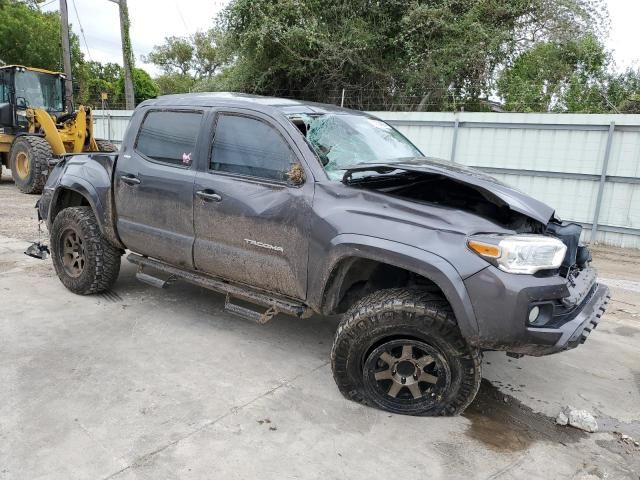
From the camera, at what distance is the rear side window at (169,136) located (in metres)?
4.07

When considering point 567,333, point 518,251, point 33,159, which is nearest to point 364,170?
point 518,251

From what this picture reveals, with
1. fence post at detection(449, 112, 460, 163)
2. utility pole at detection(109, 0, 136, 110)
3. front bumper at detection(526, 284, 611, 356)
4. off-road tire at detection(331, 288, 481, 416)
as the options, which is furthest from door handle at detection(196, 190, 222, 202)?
utility pole at detection(109, 0, 136, 110)

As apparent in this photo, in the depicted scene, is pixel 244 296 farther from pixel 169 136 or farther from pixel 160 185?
pixel 169 136

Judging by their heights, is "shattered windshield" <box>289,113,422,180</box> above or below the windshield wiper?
above

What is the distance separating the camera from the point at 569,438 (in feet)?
9.95

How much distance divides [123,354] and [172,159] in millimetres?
1550

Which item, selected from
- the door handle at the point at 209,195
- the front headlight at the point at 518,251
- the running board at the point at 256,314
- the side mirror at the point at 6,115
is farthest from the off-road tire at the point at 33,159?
the front headlight at the point at 518,251

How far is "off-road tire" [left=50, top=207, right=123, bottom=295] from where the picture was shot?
4762mm

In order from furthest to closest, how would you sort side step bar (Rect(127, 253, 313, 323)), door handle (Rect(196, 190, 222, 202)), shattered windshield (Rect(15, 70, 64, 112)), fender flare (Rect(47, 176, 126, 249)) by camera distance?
shattered windshield (Rect(15, 70, 64, 112)) < fender flare (Rect(47, 176, 126, 249)) < door handle (Rect(196, 190, 222, 202)) < side step bar (Rect(127, 253, 313, 323))

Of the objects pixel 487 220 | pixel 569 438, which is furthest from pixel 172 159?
pixel 569 438

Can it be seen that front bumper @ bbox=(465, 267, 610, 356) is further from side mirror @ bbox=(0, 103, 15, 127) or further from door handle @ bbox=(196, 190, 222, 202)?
side mirror @ bbox=(0, 103, 15, 127)

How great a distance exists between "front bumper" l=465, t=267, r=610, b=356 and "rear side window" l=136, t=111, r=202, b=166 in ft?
8.01

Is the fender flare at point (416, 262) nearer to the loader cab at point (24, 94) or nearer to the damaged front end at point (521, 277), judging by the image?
the damaged front end at point (521, 277)

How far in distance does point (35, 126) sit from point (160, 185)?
32.8ft
